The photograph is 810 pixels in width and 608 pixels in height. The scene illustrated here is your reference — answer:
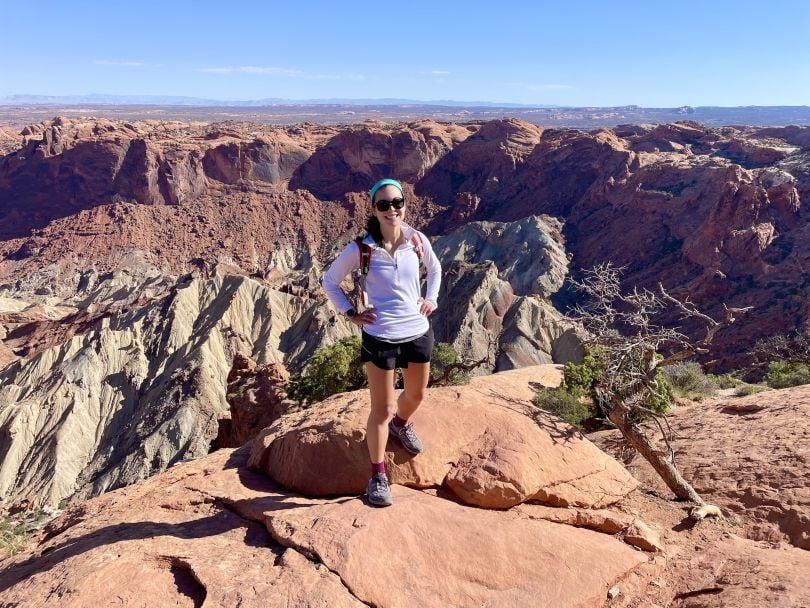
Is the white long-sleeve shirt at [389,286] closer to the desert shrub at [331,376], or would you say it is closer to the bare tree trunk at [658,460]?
the bare tree trunk at [658,460]

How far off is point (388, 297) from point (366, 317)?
281mm

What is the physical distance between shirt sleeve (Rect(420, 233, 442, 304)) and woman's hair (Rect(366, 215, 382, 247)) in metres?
0.48

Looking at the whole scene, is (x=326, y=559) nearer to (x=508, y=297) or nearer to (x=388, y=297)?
(x=388, y=297)

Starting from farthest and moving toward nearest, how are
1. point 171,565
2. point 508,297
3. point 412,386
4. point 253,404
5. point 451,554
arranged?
point 508,297 < point 253,404 < point 412,386 < point 451,554 < point 171,565

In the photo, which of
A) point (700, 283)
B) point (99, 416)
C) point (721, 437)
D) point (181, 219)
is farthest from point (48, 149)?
point (721, 437)

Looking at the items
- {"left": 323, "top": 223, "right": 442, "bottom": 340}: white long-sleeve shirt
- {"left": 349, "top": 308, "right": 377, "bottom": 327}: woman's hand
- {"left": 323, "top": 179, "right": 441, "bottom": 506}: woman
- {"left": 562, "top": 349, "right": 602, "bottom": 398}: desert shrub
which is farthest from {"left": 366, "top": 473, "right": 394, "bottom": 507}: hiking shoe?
{"left": 562, "top": 349, "right": 602, "bottom": 398}: desert shrub

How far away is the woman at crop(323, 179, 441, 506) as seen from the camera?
4.52 metres

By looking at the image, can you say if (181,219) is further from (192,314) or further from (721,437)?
(721,437)

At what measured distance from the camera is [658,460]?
638cm

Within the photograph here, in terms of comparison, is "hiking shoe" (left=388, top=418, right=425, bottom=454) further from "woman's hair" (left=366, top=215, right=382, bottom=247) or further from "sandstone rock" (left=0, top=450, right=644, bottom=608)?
"woman's hair" (left=366, top=215, right=382, bottom=247)

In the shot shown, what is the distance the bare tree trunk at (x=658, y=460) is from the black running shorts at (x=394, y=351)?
10.9ft

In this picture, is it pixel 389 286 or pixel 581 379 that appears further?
pixel 581 379

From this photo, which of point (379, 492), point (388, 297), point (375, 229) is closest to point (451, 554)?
point (379, 492)

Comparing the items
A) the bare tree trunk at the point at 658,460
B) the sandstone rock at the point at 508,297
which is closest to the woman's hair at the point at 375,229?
the bare tree trunk at the point at 658,460
